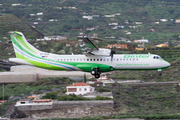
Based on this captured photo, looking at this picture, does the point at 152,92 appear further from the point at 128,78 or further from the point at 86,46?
the point at 86,46

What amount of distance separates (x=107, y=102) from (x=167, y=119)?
1802cm

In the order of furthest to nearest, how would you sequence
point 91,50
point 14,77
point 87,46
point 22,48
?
point 14,77, point 22,48, point 91,50, point 87,46

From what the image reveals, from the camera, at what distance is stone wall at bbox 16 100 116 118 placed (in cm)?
9325

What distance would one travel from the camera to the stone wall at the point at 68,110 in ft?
Result: 306

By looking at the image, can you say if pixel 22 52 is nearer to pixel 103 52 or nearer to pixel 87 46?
pixel 87 46

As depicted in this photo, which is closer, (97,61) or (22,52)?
(97,61)

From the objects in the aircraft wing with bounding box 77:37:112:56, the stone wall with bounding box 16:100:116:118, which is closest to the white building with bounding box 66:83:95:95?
the stone wall with bounding box 16:100:116:118

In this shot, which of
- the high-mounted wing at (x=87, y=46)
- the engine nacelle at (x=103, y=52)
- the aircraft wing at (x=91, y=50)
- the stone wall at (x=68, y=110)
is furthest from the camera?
the stone wall at (x=68, y=110)

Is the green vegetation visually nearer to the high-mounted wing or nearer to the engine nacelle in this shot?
the high-mounted wing

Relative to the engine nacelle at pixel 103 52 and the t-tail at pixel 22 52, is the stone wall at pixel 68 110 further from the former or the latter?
the engine nacelle at pixel 103 52

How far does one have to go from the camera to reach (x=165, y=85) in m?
110

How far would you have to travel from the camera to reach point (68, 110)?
9375 centimetres

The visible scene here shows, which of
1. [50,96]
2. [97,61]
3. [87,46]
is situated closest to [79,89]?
[50,96]

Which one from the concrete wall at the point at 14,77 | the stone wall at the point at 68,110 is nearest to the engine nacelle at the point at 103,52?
the stone wall at the point at 68,110
